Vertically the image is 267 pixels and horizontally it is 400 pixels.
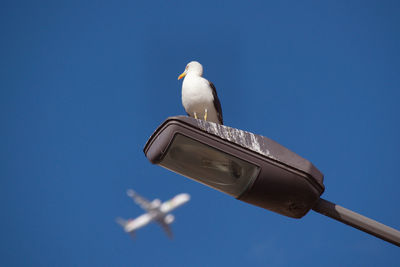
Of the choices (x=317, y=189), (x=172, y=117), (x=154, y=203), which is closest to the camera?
(x=172, y=117)

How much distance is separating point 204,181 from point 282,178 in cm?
33

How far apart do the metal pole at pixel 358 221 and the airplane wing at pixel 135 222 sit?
51.9 metres

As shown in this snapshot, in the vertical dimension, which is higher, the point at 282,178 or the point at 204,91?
the point at 204,91

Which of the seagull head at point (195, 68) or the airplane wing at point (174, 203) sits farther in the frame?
the airplane wing at point (174, 203)

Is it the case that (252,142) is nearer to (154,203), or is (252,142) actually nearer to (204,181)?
(204,181)

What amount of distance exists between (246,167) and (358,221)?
1.75 ft

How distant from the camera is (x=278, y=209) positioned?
2.08m

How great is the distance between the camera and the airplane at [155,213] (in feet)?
161

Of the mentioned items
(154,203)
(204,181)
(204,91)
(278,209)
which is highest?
(154,203)

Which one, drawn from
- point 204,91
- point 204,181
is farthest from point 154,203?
point 204,181

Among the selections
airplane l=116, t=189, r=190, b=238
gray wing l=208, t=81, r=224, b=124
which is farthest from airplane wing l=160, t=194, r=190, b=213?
gray wing l=208, t=81, r=224, b=124

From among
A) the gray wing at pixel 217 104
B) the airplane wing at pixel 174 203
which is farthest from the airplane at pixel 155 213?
the gray wing at pixel 217 104

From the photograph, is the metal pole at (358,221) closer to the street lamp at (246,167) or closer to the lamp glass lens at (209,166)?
the street lamp at (246,167)

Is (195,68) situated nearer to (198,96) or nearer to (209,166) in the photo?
(198,96)
